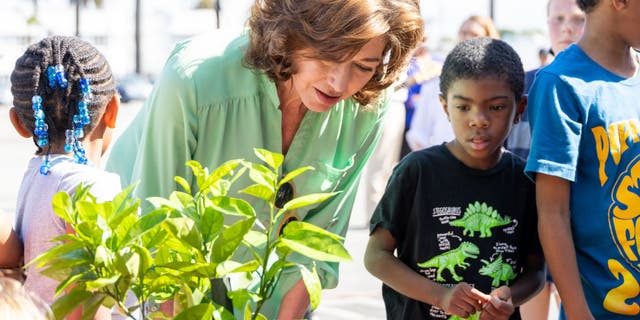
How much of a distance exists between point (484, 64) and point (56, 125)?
1.19m

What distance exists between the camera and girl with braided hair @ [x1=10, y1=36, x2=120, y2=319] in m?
2.41

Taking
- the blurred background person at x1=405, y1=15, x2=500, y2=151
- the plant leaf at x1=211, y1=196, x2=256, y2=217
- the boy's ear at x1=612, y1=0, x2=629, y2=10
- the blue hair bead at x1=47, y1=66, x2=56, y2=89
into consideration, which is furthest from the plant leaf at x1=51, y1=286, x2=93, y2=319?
the blurred background person at x1=405, y1=15, x2=500, y2=151

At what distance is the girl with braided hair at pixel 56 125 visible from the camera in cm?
241

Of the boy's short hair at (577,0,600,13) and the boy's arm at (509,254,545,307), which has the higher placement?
the boy's short hair at (577,0,600,13)

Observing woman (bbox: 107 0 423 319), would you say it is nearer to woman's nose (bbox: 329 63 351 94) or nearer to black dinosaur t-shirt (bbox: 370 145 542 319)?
→ woman's nose (bbox: 329 63 351 94)

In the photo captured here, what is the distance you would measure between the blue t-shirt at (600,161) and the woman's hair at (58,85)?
114 centimetres

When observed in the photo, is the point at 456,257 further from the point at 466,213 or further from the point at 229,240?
the point at 229,240

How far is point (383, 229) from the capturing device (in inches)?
113

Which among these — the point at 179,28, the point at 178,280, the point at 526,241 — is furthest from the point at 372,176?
the point at 179,28

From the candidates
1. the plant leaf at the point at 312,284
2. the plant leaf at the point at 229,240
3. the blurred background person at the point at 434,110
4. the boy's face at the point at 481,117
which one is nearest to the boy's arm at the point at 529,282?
the boy's face at the point at 481,117

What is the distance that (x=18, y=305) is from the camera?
144 cm

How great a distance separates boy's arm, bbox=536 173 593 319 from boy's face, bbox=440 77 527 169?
20 centimetres

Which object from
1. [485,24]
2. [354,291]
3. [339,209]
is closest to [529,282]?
[339,209]

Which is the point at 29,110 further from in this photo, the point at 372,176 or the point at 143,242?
the point at 372,176
